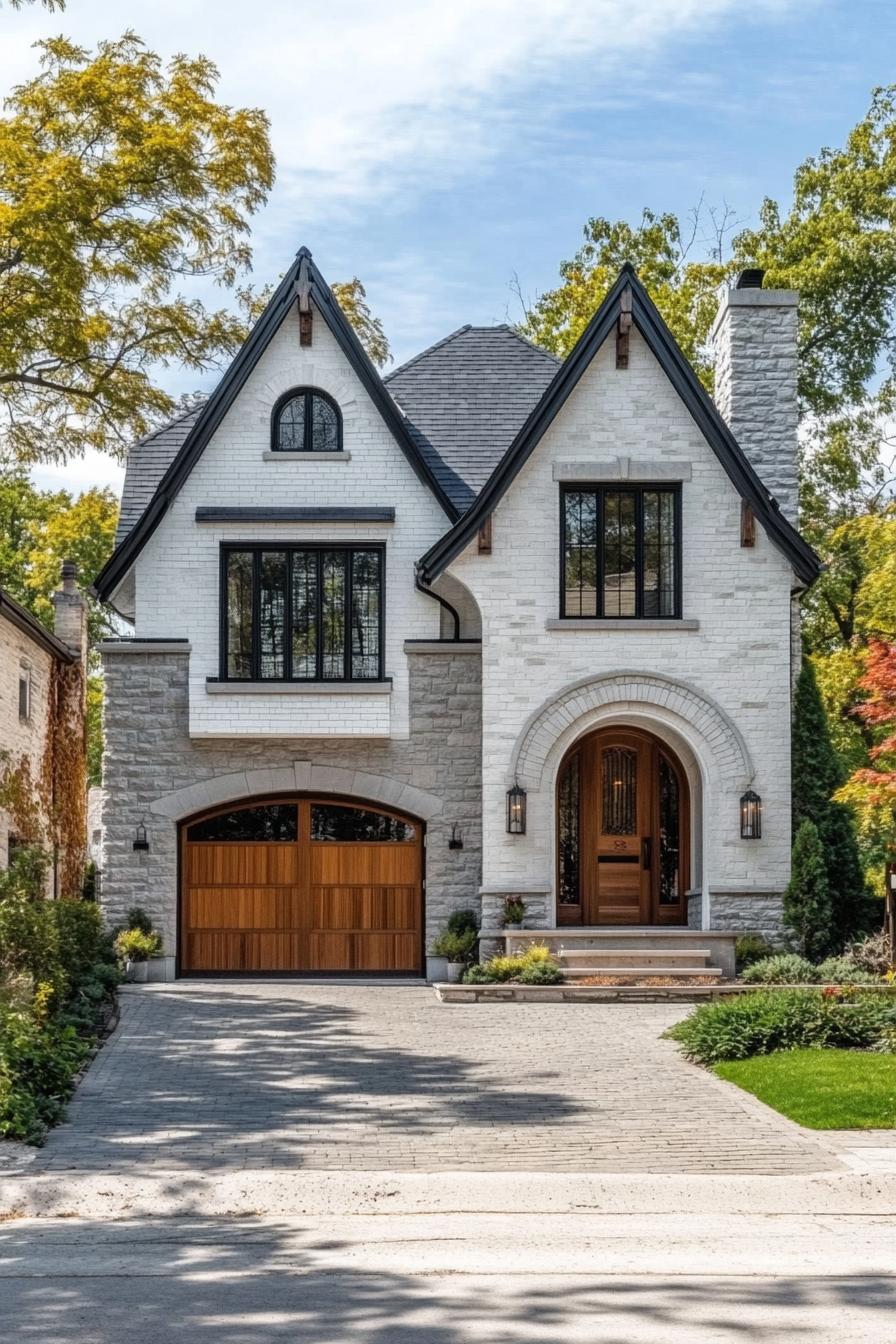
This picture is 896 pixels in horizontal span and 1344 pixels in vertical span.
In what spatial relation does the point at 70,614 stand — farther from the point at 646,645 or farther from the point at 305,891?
the point at 646,645

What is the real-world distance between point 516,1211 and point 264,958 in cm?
1365

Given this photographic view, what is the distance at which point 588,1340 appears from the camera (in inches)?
269

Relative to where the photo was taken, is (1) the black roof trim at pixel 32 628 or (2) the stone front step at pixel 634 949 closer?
(2) the stone front step at pixel 634 949

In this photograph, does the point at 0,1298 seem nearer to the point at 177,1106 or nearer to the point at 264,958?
the point at 177,1106

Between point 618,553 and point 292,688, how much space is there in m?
4.89

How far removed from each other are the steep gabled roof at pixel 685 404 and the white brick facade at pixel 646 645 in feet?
0.82

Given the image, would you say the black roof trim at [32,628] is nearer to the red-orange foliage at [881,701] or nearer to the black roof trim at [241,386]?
the black roof trim at [241,386]

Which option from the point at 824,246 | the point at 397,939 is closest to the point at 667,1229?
the point at 397,939

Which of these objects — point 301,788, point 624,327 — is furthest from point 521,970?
point 624,327

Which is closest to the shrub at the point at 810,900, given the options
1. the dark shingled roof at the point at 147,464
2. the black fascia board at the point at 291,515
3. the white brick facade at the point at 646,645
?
the white brick facade at the point at 646,645

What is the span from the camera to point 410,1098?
43.7 ft

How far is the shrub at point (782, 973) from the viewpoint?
65.5 feet

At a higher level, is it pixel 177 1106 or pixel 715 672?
pixel 715 672

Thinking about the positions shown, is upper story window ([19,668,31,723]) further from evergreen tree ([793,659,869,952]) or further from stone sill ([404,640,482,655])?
evergreen tree ([793,659,869,952])
